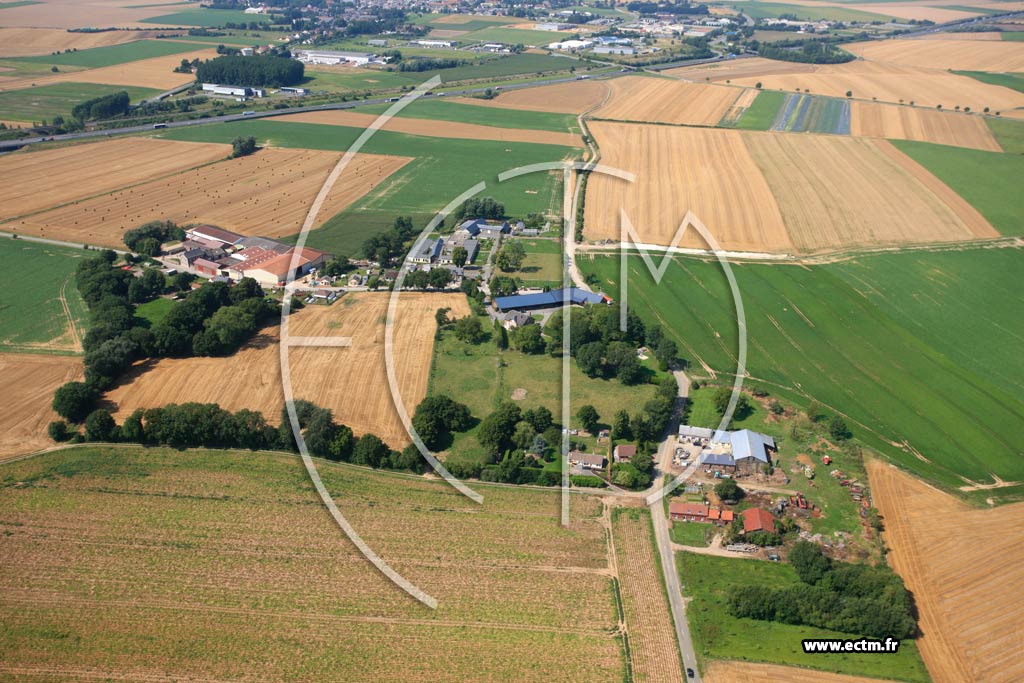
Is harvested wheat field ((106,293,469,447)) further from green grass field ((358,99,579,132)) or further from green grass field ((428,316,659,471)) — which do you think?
green grass field ((358,99,579,132))

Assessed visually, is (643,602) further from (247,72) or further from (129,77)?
(129,77)

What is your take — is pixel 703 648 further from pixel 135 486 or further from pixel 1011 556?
pixel 135 486

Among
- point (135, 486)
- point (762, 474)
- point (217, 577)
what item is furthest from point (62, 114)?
point (762, 474)

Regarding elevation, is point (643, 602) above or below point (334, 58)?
below

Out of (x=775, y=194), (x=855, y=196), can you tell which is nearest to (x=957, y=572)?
(x=775, y=194)

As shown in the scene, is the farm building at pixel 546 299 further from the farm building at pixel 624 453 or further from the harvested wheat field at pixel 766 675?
the harvested wheat field at pixel 766 675

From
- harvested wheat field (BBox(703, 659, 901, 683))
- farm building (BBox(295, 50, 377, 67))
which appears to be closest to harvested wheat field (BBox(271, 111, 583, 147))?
farm building (BBox(295, 50, 377, 67))
